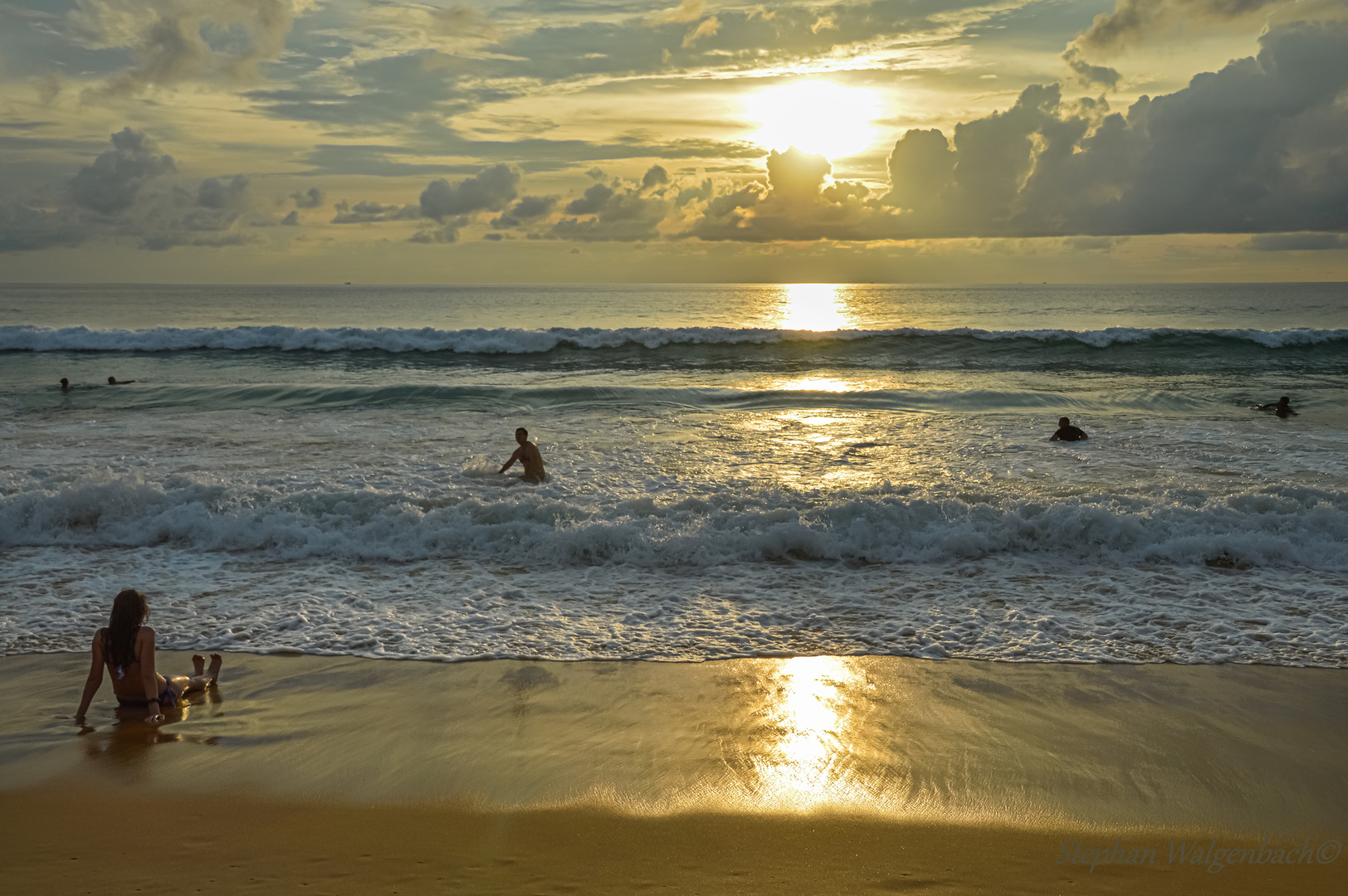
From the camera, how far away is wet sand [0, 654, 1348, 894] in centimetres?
397

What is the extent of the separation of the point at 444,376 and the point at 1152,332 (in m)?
27.4

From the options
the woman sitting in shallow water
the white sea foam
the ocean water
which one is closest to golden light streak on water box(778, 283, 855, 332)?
the white sea foam

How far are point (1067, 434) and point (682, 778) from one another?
13145mm

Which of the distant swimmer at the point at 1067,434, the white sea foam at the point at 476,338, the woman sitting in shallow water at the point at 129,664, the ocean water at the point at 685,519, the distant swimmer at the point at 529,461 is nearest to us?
the woman sitting in shallow water at the point at 129,664

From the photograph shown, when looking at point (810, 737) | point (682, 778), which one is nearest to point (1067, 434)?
point (810, 737)

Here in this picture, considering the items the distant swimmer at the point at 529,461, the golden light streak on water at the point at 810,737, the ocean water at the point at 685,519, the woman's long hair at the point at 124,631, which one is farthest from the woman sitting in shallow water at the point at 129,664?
the distant swimmer at the point at 529,461

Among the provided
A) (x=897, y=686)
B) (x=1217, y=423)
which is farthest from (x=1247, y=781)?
(x=1217, y=423)

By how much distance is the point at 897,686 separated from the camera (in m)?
6.09

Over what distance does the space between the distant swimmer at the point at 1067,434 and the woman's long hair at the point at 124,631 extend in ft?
48.2

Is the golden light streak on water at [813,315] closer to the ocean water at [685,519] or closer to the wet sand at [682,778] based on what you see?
the ocean water at [685,519]

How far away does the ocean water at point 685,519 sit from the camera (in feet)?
24.0

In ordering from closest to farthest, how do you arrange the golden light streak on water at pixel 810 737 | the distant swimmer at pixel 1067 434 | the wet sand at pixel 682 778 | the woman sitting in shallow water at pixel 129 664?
the wet sand at pixel 682 778, the golden light streak on water at pixel 810 737, the woman sitting in shallow water at pixel 129 664, the distant swimmer at pixel 1067 434

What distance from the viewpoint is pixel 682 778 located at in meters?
4.81

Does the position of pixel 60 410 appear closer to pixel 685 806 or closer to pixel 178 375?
pixel 178 375
